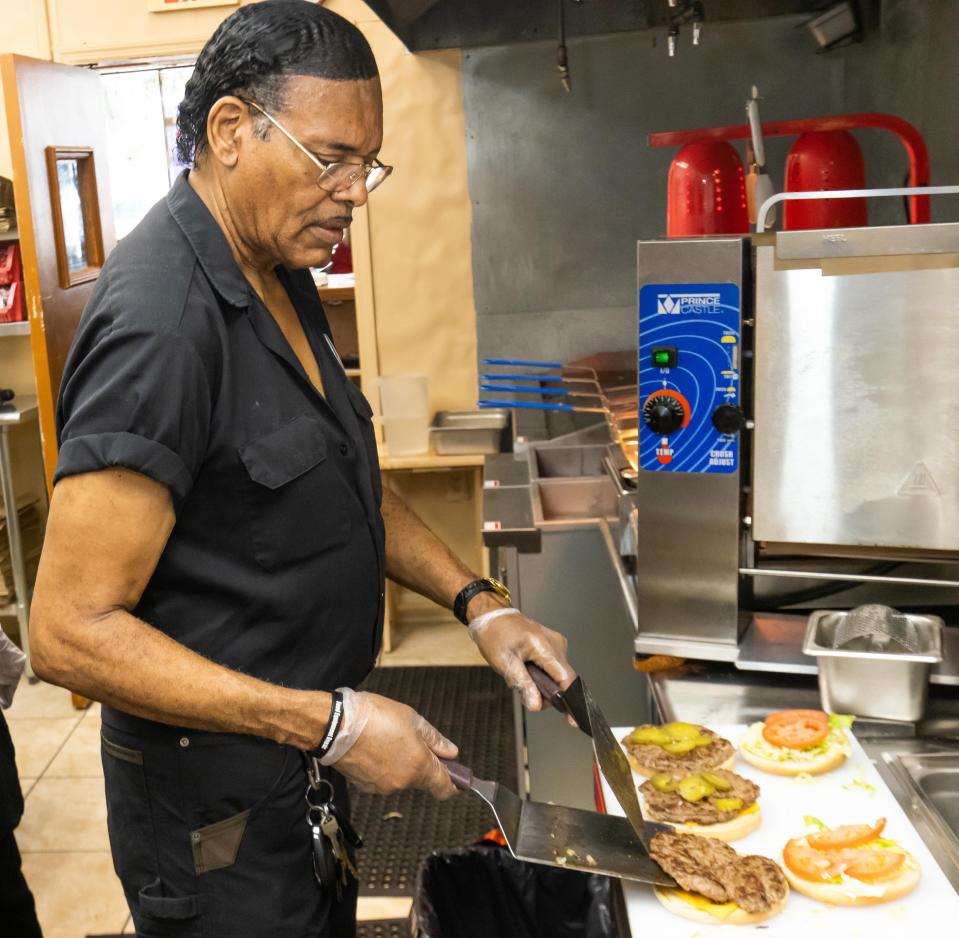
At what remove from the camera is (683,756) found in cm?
137

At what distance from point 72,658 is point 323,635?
323 mm

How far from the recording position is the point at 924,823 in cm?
129

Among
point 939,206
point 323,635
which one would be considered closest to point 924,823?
point 323,635

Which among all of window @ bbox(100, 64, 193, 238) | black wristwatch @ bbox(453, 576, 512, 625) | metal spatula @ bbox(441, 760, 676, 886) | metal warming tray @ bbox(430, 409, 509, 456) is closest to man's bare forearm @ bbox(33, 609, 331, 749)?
metal spatula @ bbox(441, 760, 676, 886)

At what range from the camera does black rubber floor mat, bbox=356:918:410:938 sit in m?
2.49

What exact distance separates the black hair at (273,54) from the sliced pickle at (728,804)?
3.14 feet

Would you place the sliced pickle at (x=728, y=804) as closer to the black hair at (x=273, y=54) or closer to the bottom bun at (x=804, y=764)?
the bottom bun at (x=804, y=764)

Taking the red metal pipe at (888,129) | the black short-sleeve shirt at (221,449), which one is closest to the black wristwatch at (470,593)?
the black short-sleeve shirt at (221,449)

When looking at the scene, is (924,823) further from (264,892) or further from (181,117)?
(181,117)

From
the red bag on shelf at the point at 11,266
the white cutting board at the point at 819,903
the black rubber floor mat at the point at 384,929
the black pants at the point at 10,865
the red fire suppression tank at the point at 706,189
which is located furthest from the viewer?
the red bag on shelf at the point at 11,266

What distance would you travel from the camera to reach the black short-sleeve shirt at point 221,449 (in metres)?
1.18

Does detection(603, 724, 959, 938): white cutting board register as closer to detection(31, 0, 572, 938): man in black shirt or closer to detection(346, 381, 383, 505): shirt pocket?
detection(31, 0, 572, 938): man in black shirt

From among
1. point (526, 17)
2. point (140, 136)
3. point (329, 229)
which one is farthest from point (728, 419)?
point (140, 136)

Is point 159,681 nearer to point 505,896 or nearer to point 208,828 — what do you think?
point 208,828
